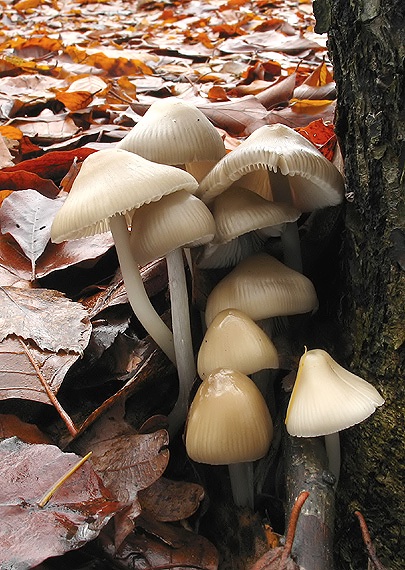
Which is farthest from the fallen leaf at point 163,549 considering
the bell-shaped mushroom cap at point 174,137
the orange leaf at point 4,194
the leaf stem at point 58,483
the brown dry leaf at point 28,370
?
the orange leaf at point 4,194

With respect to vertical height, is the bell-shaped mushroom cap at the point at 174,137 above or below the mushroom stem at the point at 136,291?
above

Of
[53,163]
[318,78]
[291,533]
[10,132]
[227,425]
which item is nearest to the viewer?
[291,533]

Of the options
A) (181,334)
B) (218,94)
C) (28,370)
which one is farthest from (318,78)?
(28,370)

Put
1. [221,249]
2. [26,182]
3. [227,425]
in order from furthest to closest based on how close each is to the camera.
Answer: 1. [26,182]
2. [221,249]
3. [227,425]

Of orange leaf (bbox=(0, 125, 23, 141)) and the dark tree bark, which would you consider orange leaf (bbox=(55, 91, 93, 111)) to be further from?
the dark tree bark

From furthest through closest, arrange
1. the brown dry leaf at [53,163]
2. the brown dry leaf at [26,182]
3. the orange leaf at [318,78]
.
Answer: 1. the orange leaf at [318,78]
2. the brown dry leaf at [53,163]
3. the brown dry leaf at [26,182]

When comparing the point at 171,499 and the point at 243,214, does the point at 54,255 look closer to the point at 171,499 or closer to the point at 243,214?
the point at 243,214

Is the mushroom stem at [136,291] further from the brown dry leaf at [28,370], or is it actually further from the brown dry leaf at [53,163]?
the brown dry leaf at [53,163]

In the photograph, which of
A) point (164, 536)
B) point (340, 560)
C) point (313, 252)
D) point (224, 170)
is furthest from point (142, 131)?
point (340, 560)
